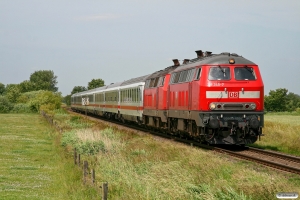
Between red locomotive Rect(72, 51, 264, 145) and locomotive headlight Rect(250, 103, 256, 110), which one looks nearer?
red locomotive Rect(72, 51, 264, 145)

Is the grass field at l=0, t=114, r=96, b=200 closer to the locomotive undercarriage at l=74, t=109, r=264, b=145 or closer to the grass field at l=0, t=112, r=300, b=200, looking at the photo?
the grass field at l=0, t=112, r=300, b=200

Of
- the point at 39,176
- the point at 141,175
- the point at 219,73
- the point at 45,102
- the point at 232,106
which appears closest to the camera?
the point at 141,175

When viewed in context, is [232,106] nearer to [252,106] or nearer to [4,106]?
[252,106]

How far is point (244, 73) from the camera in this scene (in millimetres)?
20594

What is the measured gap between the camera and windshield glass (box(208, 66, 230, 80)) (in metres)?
20.4

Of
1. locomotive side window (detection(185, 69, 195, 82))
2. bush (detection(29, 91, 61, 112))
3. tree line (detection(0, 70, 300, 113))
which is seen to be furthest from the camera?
tree line (detection(0, 70, 300, 113))

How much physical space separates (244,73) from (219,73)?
3.32 feet

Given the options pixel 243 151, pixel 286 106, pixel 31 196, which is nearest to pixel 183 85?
pixel 243 151

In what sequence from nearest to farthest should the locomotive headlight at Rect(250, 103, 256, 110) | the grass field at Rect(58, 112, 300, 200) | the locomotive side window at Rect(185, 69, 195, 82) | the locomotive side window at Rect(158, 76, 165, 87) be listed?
the grass field at Rect(58, 112, 300, 200)
the locomotive headlight at Rect(250, 103, 256, 110)
the locomotive side window at Rect(185, 69, 195, 82)
the locomotive side window at Rect(158, 76, 165, 87)

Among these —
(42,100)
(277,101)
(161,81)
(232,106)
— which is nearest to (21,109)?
(42,100)

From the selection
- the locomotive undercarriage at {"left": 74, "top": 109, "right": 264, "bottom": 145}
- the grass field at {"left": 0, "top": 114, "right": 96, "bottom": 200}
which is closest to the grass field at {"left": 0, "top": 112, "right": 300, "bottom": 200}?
the grass field at {"left": 0, "top": 114, "right": 96, "bottom": 200}

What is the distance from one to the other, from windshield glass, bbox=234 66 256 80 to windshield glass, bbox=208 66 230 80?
36 cm

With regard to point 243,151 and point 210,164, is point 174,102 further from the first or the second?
point 210,164

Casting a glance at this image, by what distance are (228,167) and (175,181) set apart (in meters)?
2.59
